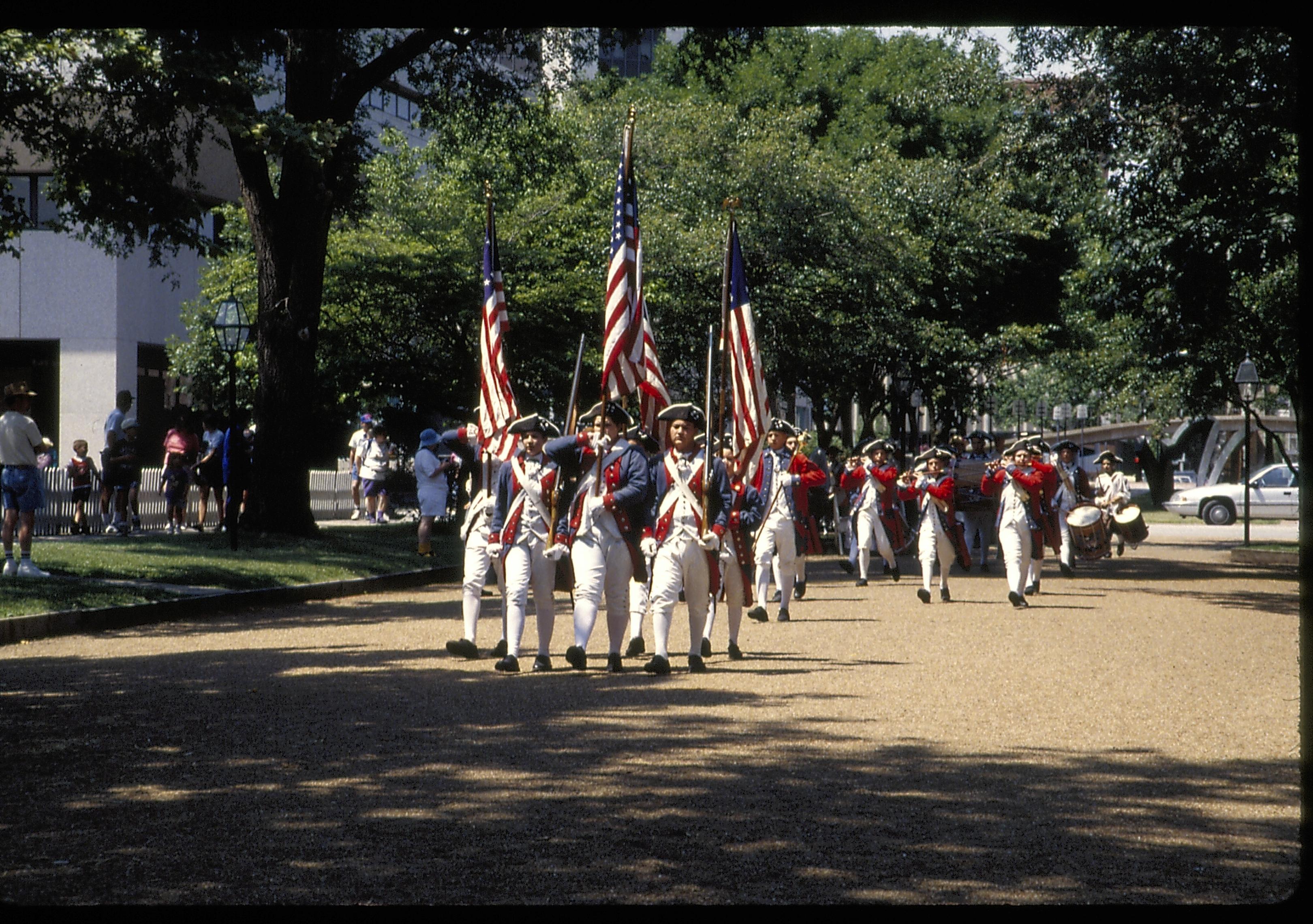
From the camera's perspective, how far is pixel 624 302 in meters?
12.5

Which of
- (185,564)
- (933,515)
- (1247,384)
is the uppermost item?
(1247,384)

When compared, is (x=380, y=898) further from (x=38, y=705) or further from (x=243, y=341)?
(x=243, y=341)

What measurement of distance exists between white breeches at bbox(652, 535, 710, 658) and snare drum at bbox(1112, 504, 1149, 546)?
12907 millimetres

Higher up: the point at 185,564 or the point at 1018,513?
the point at 1018,513

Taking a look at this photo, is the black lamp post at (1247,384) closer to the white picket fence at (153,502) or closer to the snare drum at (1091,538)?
the snare drum at (1091,538)

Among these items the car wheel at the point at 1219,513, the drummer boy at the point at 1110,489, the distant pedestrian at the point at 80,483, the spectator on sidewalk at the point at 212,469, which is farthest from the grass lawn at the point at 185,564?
the car wheel at the point at 1219,513

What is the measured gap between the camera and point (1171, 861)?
18.0 feet

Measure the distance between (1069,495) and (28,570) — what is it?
13.2 metres

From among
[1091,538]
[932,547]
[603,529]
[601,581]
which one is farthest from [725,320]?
[1091,538]

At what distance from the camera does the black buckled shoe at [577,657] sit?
10.6m

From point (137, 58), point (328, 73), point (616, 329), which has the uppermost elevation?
point (328, 73)

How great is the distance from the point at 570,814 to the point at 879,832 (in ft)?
3.88

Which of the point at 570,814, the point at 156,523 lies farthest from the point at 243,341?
the point at 570,814

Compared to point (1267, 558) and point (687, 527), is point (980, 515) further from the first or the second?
point (687, 527)
